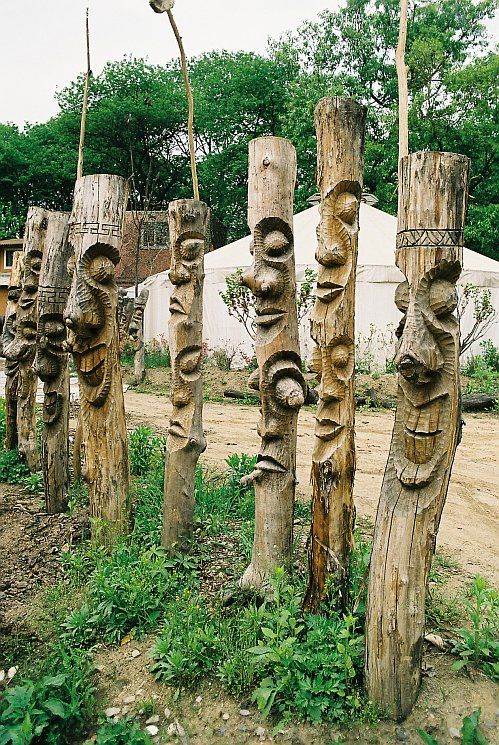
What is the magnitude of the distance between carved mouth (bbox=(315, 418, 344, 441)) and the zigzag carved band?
1034 millimetres

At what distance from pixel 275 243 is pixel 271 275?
18 centimetres

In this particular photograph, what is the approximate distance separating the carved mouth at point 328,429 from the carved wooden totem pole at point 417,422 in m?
0.52

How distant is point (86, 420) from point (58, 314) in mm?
1252

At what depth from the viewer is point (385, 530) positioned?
289 cm

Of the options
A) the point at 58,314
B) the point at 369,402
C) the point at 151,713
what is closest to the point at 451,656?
the point at 151,713

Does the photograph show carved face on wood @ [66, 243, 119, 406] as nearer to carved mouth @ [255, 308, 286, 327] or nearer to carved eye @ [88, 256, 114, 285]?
carved eye @ [88, 256, 114, 285]

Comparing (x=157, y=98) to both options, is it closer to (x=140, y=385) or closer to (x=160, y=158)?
(x=160, y=158)

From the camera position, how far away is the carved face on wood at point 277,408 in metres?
3.63

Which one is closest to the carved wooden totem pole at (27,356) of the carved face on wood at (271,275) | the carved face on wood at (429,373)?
the carved face on wood at (271,275)

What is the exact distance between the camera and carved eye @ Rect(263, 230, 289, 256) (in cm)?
360

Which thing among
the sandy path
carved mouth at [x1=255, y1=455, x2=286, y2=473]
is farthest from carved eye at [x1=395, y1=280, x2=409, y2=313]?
the sandy path

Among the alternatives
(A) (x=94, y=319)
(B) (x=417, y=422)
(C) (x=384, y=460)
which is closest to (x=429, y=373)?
(B) (x=417, y=422)

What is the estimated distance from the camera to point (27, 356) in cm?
649

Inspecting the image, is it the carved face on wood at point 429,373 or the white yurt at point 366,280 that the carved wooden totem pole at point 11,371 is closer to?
the carved face on wood at point 429,373
